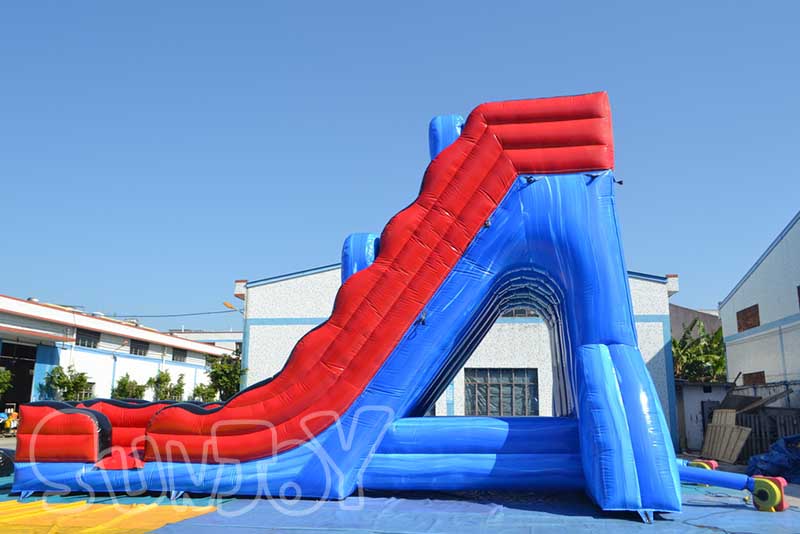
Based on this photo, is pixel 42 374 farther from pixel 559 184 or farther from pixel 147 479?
pixel 559 184

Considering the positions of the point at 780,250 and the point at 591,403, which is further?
the point at 780,250

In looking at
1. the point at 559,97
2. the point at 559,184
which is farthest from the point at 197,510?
the point at 559,97

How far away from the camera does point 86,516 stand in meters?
5.98

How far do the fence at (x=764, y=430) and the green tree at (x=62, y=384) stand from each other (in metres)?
18.2

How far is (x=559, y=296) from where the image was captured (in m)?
6.98

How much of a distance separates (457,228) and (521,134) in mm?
1153

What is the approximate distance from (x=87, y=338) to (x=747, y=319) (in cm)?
2082

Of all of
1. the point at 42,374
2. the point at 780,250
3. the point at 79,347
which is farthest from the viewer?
the point at 79,347

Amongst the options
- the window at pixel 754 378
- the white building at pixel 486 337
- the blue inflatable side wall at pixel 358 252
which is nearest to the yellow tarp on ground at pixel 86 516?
the blue inflatable side wall at pixel 358 252

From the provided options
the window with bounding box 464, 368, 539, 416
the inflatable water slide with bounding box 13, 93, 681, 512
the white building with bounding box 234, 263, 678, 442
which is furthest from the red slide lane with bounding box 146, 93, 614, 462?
the window with bounding box 464, 368, 539, 416

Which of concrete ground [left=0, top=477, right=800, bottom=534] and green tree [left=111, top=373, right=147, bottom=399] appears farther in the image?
green tree [left=111, top=373, right=147, bottom=399]

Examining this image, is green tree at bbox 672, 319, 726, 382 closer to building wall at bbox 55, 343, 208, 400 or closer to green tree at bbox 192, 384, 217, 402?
green tree at bbox 192, 384, 217, 402

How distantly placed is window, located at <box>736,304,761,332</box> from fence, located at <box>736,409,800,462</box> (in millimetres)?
4993

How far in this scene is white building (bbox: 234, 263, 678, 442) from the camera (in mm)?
14469
